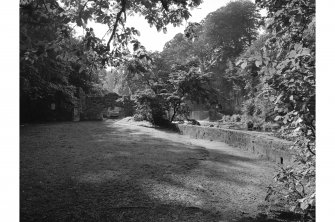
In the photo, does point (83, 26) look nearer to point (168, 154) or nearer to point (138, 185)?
point (138, 185)

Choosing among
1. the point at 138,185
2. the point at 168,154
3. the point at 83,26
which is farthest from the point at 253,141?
the point at 83,26

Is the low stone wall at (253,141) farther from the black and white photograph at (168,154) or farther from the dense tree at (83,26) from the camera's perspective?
the dense tree at (83,26)

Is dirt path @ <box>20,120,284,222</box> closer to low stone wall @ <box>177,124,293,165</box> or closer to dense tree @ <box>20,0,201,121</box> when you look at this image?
low stone wall @ <box>177,124,293,165</box>

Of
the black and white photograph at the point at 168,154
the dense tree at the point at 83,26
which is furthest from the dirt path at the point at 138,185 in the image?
the dense tree at the point at 83,26

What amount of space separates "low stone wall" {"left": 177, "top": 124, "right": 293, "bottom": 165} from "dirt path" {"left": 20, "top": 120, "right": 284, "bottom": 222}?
16.1 inches

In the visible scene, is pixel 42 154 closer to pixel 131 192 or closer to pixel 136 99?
pixel 131 192

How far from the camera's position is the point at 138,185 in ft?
17.5

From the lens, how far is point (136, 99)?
65.6ft

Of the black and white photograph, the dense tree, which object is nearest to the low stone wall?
the black and white photograph

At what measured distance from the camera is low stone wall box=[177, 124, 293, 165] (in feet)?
23.6

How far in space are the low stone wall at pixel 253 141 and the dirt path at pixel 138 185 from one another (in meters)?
0.41

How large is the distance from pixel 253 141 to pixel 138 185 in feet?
18.7

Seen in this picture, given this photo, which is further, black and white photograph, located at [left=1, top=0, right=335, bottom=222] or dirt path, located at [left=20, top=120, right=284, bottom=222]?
dirt path, located at [left=20, top=120, right=284, bottom=222]

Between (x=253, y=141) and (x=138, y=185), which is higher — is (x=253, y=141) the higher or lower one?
the higher one
